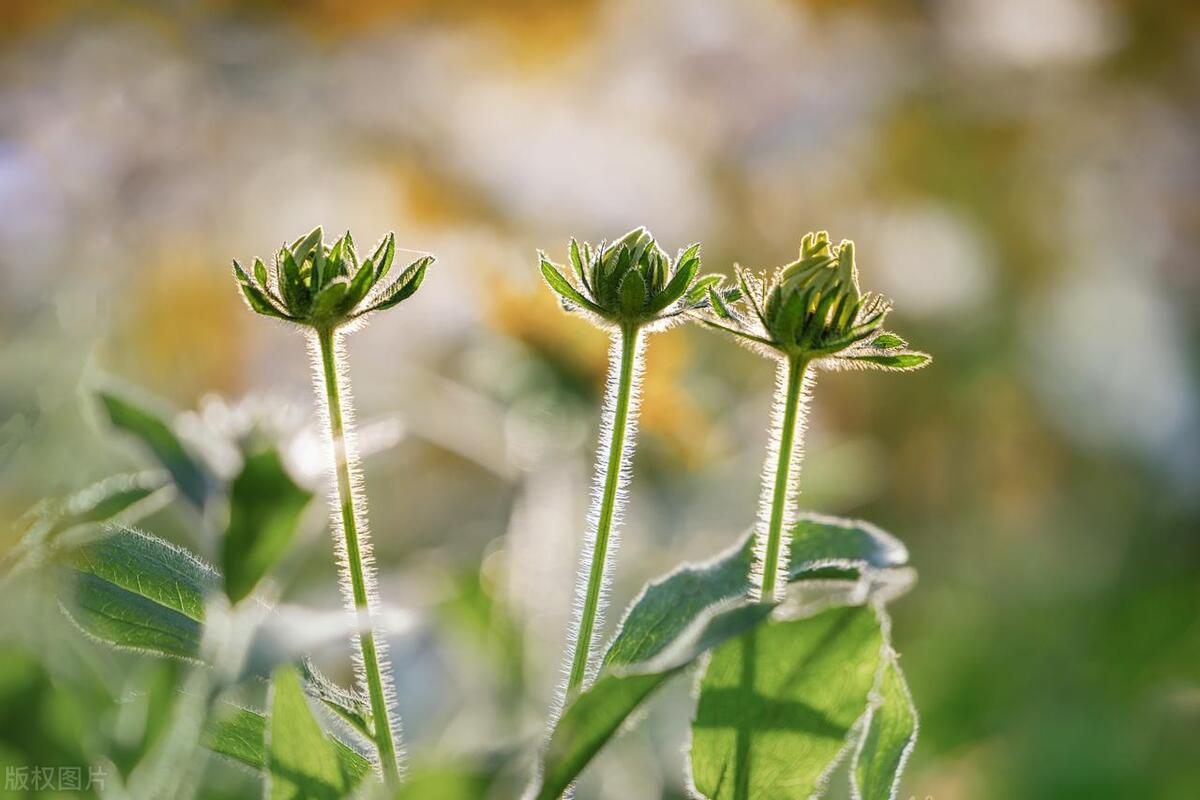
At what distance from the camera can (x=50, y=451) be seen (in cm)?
44

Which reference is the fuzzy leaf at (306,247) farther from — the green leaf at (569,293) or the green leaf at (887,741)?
the green leaf at (887,741)

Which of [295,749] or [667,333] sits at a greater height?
[667,333]

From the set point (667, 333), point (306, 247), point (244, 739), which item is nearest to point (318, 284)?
point (306, 247)

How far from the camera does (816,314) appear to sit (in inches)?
13.8

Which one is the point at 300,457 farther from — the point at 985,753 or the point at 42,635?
the point at 985,753

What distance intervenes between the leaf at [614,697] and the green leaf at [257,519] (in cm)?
7

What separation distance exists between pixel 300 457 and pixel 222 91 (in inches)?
61.6

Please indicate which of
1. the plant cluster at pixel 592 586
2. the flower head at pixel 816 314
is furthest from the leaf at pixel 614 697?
the flower head at pixel 816 314

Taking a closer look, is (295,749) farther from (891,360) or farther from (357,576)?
(891,360)

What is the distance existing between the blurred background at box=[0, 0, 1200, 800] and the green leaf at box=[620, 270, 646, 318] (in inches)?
3.0

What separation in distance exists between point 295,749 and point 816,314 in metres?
0.17

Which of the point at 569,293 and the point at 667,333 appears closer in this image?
the point at 569,293

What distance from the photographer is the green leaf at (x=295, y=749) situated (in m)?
0.27

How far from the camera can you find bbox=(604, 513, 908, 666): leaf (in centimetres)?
34
